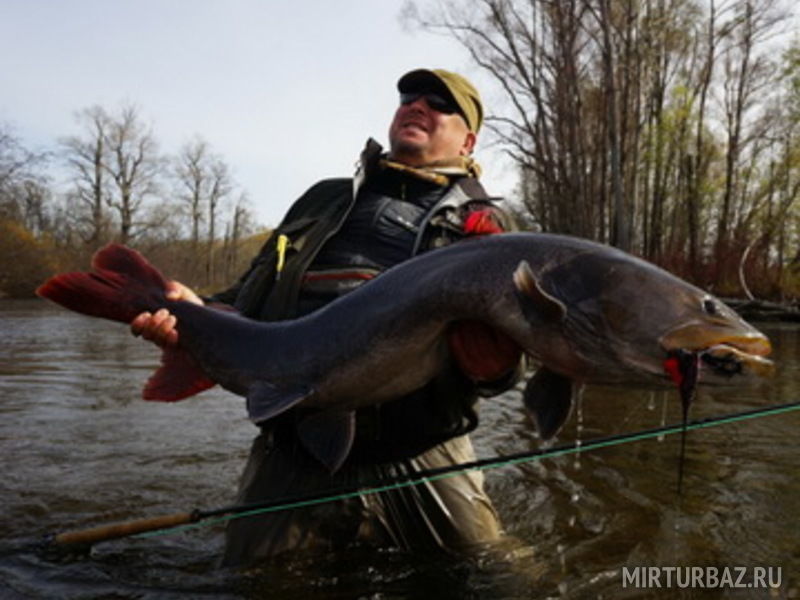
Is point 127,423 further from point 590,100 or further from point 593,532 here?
point 590,100

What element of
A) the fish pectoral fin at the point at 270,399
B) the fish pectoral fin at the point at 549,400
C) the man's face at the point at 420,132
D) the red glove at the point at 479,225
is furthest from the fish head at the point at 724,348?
the man's face at the point at 420,132

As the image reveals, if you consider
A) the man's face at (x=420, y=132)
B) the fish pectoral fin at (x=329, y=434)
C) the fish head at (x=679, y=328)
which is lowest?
the fish pectoral fin at (x=329, y=434)

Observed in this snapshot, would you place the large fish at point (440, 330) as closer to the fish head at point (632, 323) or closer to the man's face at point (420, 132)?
the fish head at point (632, 323)

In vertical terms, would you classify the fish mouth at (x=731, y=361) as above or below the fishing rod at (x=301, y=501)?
above

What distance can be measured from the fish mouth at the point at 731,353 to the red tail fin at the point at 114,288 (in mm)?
2066

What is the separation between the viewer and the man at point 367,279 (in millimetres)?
2795

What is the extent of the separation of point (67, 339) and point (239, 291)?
14150 millimetres

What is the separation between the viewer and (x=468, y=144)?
134 inches

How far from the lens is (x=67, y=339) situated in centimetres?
1549

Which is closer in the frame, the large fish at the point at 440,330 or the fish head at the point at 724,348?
the fish head at the point at 724,348

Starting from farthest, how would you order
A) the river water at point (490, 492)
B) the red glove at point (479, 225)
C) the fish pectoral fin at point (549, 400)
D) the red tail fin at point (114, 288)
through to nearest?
the river water at point (490, 492), the red glove at point (479, 225), the red tail fin at point (114, 288), the fish pectoral fin at point (549, 400)

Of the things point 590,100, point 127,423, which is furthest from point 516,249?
point 590,100

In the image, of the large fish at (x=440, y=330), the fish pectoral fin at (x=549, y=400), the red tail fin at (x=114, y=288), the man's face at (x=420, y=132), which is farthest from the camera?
the man's face at (x=420, y=132)

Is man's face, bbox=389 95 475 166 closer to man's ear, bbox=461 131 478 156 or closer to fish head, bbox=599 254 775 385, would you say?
man's ear, bbox=461 131 478 156
